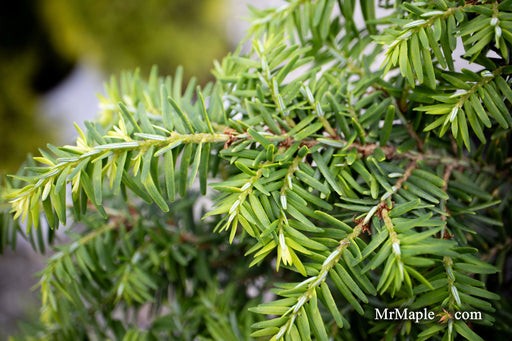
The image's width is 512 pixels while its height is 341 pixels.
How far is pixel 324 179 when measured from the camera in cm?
35

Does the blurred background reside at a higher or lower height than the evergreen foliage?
higher

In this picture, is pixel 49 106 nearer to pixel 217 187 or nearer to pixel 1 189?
pixel 1 189

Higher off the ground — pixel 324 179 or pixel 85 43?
pixel 85 43

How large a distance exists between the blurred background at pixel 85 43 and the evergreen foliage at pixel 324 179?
4.93 ft

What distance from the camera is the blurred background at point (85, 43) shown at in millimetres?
1791

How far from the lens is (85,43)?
1.88m

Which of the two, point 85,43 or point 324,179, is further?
point 85,43

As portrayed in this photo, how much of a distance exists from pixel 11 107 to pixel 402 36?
6.56 feet

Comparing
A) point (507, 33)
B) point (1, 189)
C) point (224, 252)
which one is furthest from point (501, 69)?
point (1, 189)

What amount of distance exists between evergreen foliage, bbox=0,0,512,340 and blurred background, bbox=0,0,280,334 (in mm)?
1503

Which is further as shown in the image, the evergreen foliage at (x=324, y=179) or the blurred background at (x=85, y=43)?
the blurred background at (x=85, y=43)

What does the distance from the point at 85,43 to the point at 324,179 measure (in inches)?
76.1

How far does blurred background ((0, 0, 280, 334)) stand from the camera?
179cm

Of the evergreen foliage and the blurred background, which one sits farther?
the blurred background
